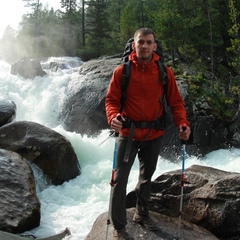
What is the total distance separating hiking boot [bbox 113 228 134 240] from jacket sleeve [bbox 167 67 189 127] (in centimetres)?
168

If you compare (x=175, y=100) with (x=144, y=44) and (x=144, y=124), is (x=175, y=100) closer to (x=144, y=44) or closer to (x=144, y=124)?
(x=144, y=124)

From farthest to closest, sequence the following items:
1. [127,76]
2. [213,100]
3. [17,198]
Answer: [213,100], [17,198], [127,76]

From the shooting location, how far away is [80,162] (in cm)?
1048

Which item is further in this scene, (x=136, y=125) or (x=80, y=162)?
(x=80, y=162)

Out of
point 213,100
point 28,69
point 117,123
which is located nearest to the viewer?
point 117,123

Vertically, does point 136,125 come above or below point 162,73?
below

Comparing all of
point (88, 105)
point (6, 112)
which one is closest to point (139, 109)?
point (6, 112)

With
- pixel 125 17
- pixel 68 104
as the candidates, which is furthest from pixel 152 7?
pixel 68 104

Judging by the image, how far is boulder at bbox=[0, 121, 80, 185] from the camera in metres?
8.55

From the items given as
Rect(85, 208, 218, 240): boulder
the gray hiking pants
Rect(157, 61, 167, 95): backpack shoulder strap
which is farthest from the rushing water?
Rect(157, 61, 167, 95): backpack shoulder strap

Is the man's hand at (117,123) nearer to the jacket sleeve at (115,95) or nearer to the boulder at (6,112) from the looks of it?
the jacket sleeve at (115,95)

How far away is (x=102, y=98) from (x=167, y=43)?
785cm

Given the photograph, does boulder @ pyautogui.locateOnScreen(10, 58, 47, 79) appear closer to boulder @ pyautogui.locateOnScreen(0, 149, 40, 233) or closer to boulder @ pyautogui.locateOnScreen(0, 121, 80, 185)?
boulder @ pyautogui.locateOnScreen(0, 121, 80, 185)

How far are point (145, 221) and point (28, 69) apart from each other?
742 inches
